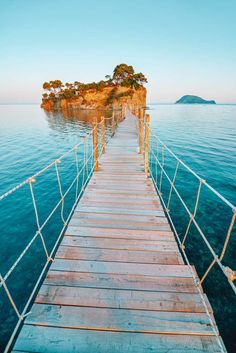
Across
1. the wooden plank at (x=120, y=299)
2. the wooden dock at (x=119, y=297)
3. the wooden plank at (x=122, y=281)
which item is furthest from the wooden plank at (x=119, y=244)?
the wooden plank at (x=120, y=299)

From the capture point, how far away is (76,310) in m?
1.95

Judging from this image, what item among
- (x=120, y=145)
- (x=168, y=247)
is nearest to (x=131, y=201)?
(x=168, y=247)

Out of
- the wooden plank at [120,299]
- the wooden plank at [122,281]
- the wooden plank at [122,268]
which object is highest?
the wooden plank at [120,299]

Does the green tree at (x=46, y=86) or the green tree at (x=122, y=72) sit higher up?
the green tree at (x=122, y=72)

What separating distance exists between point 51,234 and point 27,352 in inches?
160

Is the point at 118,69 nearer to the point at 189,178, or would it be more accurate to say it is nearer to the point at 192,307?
the point at 189,178

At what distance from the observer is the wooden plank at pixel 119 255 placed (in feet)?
8.71

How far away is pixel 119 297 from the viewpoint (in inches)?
82.4

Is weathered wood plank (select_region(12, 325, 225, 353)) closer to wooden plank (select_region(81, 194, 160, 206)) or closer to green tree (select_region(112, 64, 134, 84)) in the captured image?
wooden plank (select_region(81, 194, 160, 206))

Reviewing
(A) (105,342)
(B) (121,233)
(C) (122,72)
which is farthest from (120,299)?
(C) (122,72)

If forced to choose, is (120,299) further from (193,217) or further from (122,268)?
(193,217)

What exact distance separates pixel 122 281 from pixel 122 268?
0.21 m

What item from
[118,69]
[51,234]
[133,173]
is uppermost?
[118,69]

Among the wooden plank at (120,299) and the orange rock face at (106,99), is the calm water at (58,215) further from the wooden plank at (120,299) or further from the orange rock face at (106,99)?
the orange rock face at (106,99)
